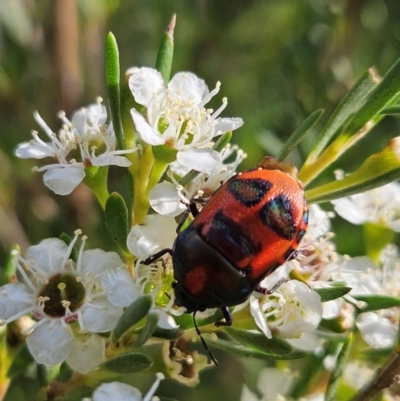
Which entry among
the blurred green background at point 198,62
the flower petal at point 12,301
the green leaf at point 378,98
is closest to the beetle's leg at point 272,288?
the green leaf at point 378,98

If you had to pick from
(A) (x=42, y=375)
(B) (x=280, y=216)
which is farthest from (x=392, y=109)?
(A) (x=42, y=375)

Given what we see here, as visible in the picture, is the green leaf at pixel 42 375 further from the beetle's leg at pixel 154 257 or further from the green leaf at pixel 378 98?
the green leaf at pixel 378 98

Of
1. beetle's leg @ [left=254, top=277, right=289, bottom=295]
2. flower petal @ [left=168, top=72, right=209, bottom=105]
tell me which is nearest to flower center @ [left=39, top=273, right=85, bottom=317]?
beetle's leg @ [left=254, top=277, right=289, bottom=295]

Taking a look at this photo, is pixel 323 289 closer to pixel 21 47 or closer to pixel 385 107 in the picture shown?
pixel 385 107

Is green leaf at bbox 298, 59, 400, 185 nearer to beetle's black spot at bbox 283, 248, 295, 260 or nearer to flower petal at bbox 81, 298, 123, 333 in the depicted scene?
beetle's black spot at bbox 283, 248, 295, 260

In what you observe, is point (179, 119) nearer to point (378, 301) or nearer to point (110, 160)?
point (110, 160)
